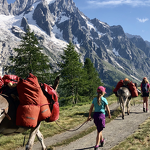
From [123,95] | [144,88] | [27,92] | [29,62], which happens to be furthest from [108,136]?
[29,62]

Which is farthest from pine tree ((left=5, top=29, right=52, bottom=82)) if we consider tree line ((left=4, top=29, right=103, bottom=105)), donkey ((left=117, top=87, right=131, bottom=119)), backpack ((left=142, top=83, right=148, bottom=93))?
backpack ((left=142, top=83, right=148, bottom=93))

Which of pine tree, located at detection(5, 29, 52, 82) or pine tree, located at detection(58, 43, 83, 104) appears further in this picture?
pine tree, located at detection(58, 43, 83, 104)

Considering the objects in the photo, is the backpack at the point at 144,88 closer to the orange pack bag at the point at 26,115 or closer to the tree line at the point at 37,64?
the tree line at the point at 37,64

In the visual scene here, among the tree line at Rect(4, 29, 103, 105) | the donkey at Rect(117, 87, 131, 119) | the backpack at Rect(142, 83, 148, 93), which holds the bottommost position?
the donkey at Rect(117, 87, 131, 119)

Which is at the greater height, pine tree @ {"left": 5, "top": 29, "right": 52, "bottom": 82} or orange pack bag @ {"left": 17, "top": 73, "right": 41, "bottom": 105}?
pine tree @ {"left": 5, "top": 29, "right": 52, "bottom": 82}

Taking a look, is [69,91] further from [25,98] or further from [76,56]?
[25,98]

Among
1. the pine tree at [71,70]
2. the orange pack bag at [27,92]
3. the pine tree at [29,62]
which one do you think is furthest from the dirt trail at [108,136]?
the pine tree at [71,70]

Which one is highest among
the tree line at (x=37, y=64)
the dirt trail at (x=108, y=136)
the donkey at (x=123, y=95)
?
the tree line at (x=37, y=64)

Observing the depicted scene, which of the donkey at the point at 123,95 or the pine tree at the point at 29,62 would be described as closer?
the donkey at the point at 123,95

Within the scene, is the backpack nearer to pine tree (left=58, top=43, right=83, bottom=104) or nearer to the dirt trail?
the dirt trail

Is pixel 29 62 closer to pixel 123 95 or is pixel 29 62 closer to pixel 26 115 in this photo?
pixel 123 95

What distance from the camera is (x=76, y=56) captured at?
70.5 ft

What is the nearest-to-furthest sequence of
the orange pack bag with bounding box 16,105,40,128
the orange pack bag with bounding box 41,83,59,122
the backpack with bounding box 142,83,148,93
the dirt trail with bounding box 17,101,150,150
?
the orange pack bag with bounding box 16,105,40,128 < the orange pack bag with bounding box 41,83,59,122 < the dirt trail with bounding box 17,101,150,150 < the backpack with bounding box 142,83,148,93

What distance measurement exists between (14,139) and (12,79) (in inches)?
150
